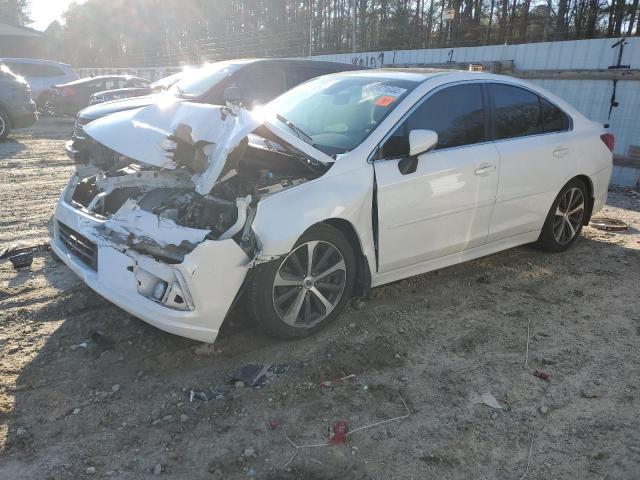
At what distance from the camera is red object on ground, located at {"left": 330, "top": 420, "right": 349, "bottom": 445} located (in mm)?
2752

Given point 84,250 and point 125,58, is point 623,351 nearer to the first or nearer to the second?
point 84,250

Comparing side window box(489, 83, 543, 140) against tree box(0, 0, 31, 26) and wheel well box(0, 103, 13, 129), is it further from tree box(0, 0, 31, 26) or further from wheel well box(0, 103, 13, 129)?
tree box(0, 0, 31, 26)

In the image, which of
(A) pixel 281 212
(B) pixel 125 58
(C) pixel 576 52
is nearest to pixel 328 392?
(A) pixel 281 212

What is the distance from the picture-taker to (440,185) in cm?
409

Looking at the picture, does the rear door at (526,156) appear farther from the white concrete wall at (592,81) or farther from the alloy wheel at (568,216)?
the white concrete wall at (592,81)

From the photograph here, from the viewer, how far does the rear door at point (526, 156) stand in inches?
181

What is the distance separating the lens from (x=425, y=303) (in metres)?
4.36

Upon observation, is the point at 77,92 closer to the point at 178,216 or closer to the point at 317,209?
the point at 178,216

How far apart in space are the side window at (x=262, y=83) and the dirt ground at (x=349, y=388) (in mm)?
3876

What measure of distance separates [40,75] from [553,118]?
61.4 ft

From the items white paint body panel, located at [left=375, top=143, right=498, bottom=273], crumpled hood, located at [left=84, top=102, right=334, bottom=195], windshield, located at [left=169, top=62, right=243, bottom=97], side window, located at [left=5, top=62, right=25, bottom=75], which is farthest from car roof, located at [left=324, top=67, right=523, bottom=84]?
side window, located at [left=5, top=62, right=25, bottom=75]

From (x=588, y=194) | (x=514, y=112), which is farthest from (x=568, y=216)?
(x=514, y=112)

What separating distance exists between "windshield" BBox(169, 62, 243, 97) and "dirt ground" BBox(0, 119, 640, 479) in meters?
3.75

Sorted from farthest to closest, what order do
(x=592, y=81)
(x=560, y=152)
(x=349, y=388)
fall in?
(x=592, y=81) < (x=560, y=152) < (x=349, y=388)
